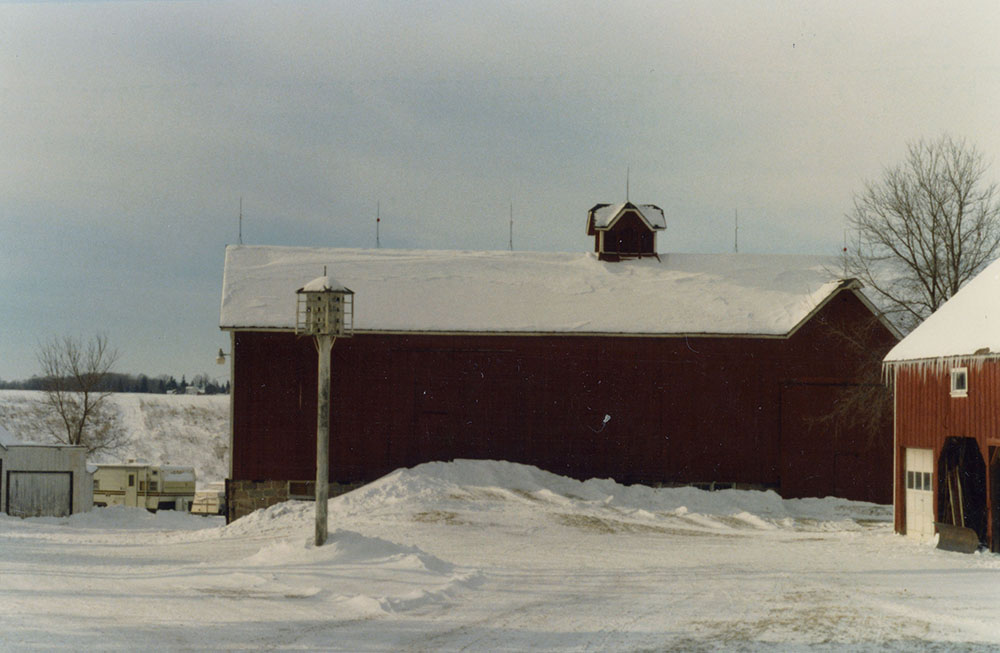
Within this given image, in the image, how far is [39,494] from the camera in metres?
36.4

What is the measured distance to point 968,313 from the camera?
809 inches

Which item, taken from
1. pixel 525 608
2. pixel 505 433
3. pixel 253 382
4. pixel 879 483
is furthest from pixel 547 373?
pixel 525 608

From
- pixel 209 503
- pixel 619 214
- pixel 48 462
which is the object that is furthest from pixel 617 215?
pixel 209 503

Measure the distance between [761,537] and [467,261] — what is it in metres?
14.8

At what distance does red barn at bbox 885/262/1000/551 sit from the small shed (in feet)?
96.0

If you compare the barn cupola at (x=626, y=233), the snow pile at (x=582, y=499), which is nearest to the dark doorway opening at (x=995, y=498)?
the snow pile at (x=582, y=499)

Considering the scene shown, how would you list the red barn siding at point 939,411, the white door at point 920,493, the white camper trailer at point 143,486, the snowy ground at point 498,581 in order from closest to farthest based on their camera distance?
the snowy ground at point 498,581 < the red barn siding at point 939,411 < the white door at point 920,493 < the white camper trailer at point 143,486

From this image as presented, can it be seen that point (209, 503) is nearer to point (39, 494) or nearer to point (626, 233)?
point (39, 494)

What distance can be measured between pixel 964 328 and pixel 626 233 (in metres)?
15.3

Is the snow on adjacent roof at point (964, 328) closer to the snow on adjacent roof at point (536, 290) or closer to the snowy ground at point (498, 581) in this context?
the snowy ground at point (498, 581)

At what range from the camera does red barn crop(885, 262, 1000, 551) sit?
18781 millimetres

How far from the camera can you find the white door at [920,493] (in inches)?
821

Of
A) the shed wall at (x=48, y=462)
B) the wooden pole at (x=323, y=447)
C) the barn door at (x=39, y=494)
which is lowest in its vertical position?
the barn door at (x=39, y=494)

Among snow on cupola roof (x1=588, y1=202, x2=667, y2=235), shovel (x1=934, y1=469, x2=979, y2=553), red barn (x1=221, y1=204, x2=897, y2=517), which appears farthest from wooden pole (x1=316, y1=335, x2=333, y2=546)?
snow on cupola roof (x1=588, y1=202, x2=667, y2=235)
